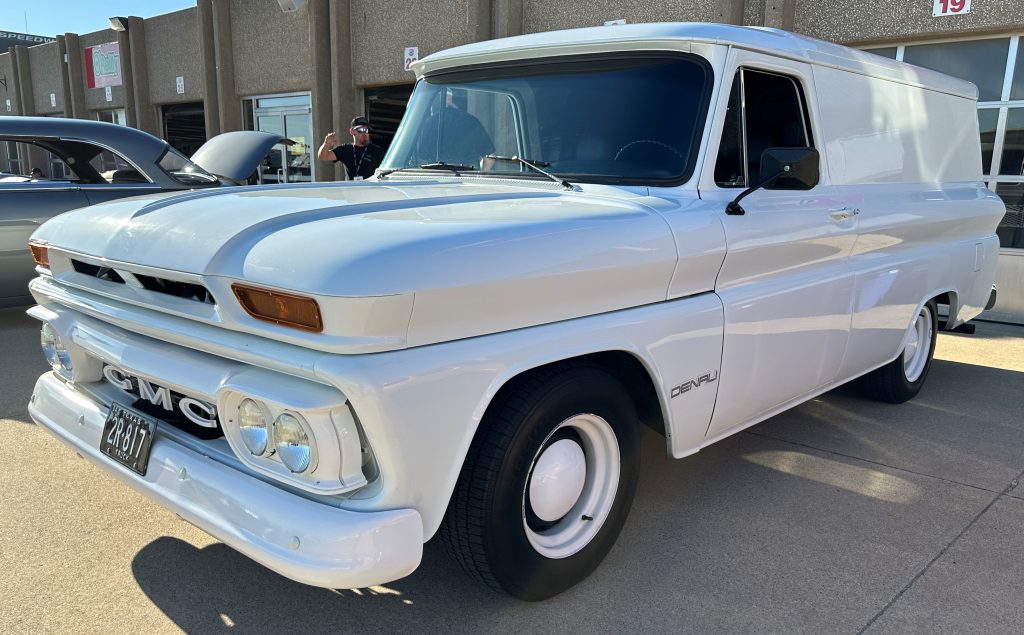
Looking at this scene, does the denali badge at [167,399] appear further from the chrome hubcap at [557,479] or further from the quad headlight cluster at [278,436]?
the chrome hubcap at [557,479]

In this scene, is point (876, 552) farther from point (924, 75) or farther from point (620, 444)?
point (924, 75)

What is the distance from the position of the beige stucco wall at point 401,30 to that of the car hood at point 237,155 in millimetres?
5468

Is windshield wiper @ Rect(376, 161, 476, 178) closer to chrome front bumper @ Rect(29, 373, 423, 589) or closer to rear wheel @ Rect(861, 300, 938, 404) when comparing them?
chrome front bumper @ Rect(29, 373, 423, 589)

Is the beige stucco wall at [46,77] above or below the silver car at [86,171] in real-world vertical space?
above

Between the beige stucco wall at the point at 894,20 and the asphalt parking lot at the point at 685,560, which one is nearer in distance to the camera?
the asphalt parking lot at the point at 685,560

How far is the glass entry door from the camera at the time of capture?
1492cm

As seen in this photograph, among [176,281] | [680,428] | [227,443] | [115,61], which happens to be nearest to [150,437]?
[227,443]

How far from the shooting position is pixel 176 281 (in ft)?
7.07

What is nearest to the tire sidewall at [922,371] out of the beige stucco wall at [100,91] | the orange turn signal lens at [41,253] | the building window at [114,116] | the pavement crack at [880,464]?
the pavement crack at [880,464]

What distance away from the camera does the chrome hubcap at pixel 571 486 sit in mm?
2387

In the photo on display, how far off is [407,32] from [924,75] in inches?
382

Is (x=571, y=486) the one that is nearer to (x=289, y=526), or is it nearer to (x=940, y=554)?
(x=289, y=526)

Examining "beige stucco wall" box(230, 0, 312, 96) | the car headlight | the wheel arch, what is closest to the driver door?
the wheel arch

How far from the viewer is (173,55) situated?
58.5ft
